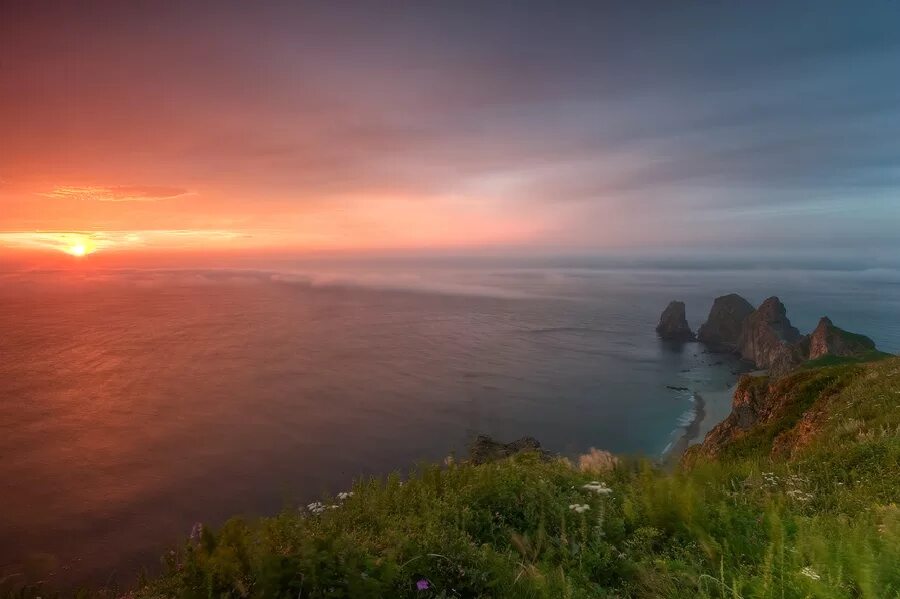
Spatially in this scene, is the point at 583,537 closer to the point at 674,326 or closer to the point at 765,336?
the point at 765,336

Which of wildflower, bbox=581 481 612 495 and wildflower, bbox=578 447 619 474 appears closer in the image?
wildflower, bbox=581 481 612 495

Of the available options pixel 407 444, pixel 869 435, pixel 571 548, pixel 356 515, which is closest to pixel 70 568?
pixel 407 444

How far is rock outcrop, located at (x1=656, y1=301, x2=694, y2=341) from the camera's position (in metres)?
127

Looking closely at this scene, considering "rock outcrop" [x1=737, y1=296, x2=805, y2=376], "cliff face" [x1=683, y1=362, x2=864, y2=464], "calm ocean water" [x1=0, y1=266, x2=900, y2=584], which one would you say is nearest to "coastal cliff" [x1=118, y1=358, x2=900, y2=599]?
"calm ocean water" [x1=0, y1=266, x2=900, y2=584]

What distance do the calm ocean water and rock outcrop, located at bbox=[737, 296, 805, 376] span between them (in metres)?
6.72

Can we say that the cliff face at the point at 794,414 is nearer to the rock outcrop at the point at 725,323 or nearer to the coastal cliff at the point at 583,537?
the coastal cliff at the point at 583,537

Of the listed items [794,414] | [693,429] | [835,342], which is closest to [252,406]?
[693,429]

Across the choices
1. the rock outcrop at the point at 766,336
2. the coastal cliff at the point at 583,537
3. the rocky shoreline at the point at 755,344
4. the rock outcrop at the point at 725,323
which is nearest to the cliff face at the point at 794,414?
the rocky shoreline at the point at 755,344

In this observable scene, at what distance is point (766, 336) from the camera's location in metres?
101

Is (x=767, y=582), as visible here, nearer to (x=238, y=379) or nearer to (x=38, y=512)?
(x=38, y=512)

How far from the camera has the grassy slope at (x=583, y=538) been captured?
→ 3.38m

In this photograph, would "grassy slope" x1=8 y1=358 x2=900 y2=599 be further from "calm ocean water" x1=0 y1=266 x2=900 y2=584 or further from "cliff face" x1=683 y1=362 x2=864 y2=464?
"cliff face" x1=683 y1=362 x2=864 y2=464

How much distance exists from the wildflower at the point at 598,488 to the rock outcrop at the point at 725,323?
12590 centimetres

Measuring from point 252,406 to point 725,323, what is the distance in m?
112
